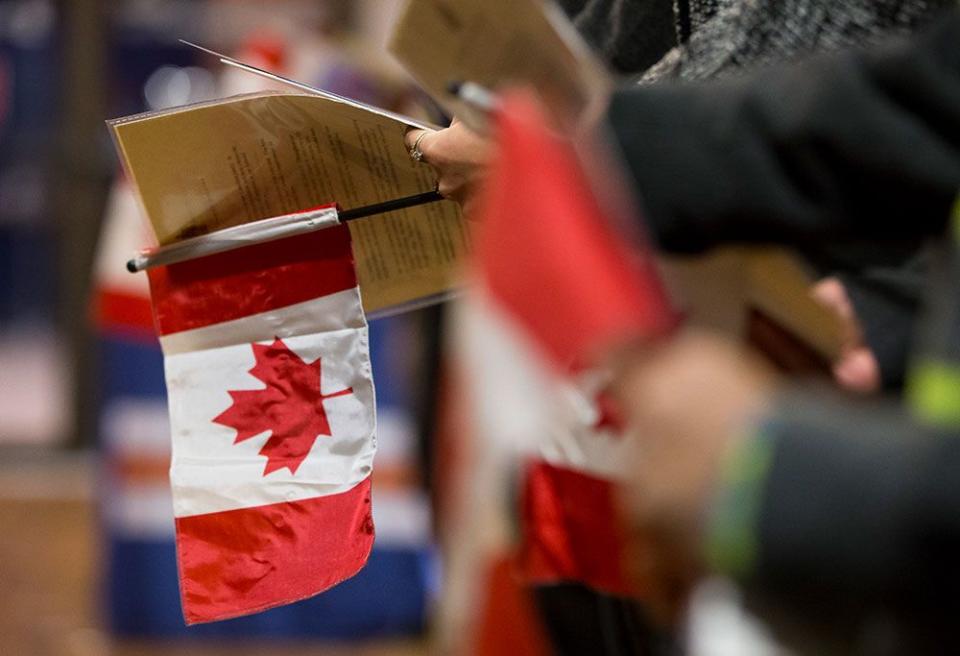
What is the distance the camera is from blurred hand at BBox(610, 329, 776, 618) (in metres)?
0.59

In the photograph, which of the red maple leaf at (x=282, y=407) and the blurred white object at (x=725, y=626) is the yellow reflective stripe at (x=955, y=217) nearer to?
the blurred white object at (x=725, y=626)

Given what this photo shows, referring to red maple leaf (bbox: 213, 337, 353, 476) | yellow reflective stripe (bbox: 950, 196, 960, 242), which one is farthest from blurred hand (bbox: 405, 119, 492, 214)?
yellow reflective stripe (bbox: 950, 196, 960, 242)

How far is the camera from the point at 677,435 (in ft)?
1.97

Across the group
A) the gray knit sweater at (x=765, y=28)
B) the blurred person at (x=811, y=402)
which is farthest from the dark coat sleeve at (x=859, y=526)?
the gray knit sweater at (x=765, y=28)

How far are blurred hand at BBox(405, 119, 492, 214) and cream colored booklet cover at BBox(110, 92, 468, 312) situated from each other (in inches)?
3.5

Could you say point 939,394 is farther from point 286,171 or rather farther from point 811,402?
point 286,171

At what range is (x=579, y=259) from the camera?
651 millimetres

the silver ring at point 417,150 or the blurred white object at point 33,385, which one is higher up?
the blurred white object at point 33,385

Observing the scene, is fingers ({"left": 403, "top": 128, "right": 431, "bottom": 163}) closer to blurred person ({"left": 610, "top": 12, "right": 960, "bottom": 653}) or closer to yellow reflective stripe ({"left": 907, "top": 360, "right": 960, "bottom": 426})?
blurred person ({"left": 610, "top": 12, "right": 960, "bottom": 653})

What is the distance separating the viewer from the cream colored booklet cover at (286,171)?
3.68 feet

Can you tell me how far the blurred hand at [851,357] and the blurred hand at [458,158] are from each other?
0.29 metres

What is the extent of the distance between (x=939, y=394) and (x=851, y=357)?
0.24 metres

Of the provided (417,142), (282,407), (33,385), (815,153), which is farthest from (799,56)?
(33,385)

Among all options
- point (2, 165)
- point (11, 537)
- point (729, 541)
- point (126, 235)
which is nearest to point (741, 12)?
point (729, 541)
